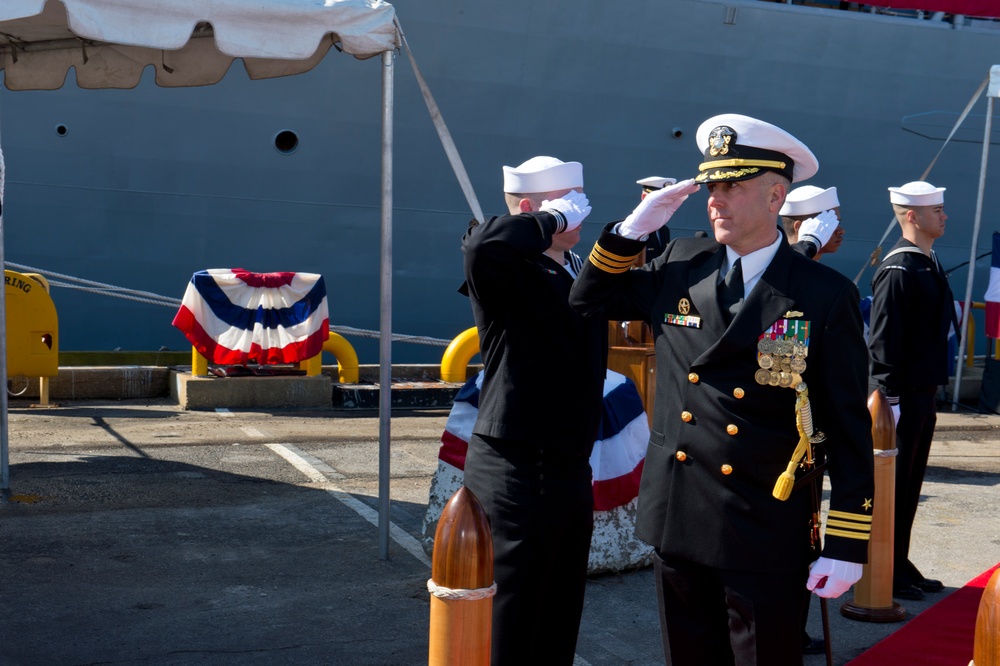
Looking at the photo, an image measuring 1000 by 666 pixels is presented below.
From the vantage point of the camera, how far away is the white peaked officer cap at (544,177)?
351cm

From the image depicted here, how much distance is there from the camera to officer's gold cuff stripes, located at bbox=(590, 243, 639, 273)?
2863 mm

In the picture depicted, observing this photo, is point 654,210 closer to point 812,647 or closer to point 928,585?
point 812,647

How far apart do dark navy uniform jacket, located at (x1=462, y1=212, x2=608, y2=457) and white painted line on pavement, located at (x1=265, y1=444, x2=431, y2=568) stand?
1913 millimetres

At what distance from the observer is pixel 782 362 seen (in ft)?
8.54

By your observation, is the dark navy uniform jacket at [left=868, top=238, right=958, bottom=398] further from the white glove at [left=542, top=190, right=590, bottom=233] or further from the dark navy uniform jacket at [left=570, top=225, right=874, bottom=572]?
the dark navy uniform jacket at [left=570, top=225, right=874, bottom=572]

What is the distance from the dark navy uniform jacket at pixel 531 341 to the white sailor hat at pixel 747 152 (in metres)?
0.67

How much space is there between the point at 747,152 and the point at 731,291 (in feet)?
1.15

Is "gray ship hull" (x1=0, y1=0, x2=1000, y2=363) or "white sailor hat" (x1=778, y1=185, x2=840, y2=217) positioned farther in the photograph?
"gray ship hull" (x1=0, y1=0, x2=1000, y2=363)

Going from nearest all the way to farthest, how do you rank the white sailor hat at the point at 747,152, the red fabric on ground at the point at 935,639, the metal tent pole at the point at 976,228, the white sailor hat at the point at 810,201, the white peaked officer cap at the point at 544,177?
the white sailor hat at the point at 747,152
the white peaked officer cap at the point at 544,177
the red fabric on ground at the point at 935,639
the white sailor hat at the point at 810,201
the metal tent pole at the point at 976,228

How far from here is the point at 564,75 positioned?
1369cm

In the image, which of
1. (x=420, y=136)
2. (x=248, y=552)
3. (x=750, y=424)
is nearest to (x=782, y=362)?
(x=750, y=424)

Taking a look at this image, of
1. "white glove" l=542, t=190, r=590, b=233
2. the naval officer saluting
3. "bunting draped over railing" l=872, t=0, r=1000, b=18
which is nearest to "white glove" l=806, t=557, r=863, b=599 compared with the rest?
the naval officer saluting

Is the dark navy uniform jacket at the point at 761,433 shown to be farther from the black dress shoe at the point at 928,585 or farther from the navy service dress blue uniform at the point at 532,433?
the black dress shoe at the point at 928,585

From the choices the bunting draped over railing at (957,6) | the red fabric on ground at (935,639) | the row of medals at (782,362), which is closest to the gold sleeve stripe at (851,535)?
the row of medals at (782,362)
